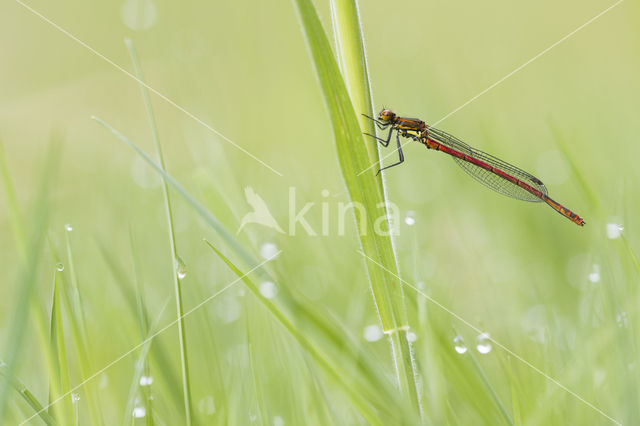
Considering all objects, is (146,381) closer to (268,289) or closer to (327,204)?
(268,289)

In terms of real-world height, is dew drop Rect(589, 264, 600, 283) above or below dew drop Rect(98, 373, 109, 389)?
above

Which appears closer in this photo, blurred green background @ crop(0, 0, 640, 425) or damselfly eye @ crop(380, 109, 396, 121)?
blurred green background @ crop(0, 0, 640, 425)

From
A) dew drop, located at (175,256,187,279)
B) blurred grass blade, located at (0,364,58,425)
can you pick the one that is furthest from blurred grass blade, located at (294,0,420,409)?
blurred grass blade, located at (0,364,58,425)

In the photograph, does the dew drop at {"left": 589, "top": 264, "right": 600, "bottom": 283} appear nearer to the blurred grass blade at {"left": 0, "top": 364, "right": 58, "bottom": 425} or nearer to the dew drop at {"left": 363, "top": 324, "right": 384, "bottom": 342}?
the dew drop at {"left": 363, "top": 324, "right": 384, "bottom": 342}

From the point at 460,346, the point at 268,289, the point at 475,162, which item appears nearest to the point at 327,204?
the point at 475,162

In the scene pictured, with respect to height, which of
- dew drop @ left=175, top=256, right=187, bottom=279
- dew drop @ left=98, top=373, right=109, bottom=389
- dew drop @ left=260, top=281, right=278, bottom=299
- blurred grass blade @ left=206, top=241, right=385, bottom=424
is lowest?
dew drop @ left=98, top=373, right=109, bottom=389

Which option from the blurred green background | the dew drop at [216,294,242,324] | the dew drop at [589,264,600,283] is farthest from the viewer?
the dew drop at [216,294,242,324]
